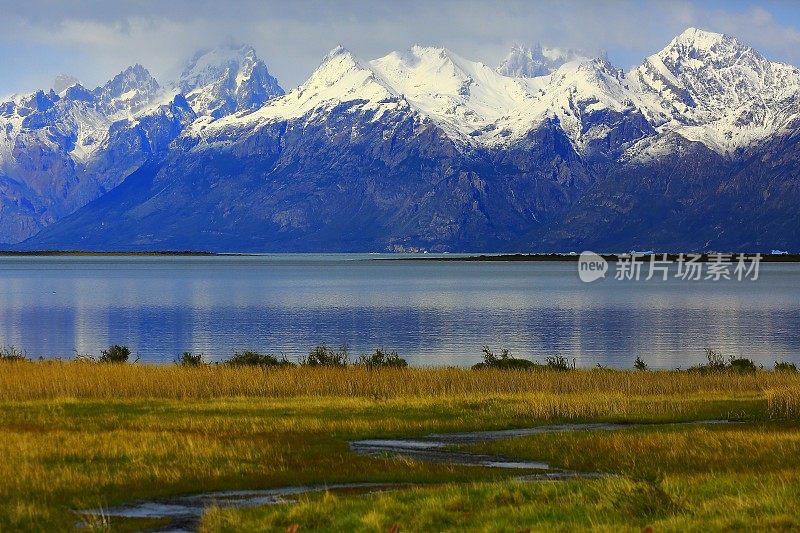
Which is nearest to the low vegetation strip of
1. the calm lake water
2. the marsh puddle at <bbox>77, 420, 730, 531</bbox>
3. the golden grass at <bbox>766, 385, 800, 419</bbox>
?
the golden grass at <bbox>766, 385, 800, 419</bbox>

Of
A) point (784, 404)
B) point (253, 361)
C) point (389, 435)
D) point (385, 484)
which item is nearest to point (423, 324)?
point (253, 361)

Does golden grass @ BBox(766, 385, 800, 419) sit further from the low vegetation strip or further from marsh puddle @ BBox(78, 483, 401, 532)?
marsh puddle @ BBox(78, 483, 401, 532)

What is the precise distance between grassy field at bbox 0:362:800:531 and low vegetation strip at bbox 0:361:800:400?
0.50ft

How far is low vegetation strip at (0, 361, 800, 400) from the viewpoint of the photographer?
174ft

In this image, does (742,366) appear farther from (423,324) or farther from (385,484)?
(423,324)

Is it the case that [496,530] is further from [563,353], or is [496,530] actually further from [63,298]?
[63,298]

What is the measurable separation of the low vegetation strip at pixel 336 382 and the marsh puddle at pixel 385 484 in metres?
10.4

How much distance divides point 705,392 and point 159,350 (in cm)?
5401

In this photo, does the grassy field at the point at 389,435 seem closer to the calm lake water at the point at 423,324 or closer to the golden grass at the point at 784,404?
the golden grass at the point at 784,404

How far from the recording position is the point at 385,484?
28.9 m

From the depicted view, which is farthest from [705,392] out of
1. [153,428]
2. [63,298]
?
[63,298]

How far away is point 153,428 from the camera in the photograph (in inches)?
1538

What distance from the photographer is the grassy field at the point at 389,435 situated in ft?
76.8

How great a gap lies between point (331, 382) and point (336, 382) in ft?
0.82
